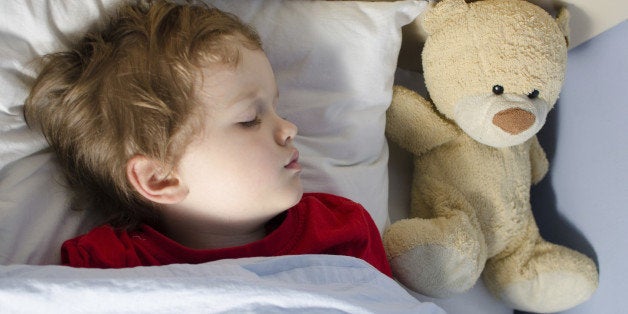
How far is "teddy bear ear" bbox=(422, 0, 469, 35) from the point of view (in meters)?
0.96

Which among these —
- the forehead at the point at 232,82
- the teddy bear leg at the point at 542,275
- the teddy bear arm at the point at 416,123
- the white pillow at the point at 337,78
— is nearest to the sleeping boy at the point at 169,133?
the forehead at the point at 232,82

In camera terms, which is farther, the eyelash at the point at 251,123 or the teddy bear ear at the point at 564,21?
the teddy bear ear at the point at 564,21

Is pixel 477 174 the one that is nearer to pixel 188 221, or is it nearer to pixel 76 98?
pixel 188 221

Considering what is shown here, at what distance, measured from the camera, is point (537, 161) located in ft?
3.70

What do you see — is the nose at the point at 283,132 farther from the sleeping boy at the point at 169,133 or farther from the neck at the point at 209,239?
the neck at the point at 209,239

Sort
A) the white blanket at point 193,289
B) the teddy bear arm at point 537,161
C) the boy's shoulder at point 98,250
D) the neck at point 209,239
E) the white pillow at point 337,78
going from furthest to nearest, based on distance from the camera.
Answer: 1. the teddy bear arm at point 537,161
2. the white pillow at point 337,78
3. the neck at point 209,239
4. the boy's shoulder at point 98,250
5. the white blanket at point 193,289

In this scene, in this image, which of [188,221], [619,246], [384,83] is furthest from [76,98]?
[619,246]

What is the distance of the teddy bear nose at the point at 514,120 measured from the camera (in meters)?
0.91

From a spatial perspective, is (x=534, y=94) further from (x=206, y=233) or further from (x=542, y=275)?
(x=206, y=233)

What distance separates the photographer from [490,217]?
1043mm

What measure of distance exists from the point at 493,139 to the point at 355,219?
0.85 feet

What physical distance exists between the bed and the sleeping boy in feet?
0.15

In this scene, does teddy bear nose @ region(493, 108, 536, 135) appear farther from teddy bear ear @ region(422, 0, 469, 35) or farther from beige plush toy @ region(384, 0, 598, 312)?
teddy bear ear @ region(422, 0, 469, 35)

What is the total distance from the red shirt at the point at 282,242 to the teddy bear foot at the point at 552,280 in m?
0.26
